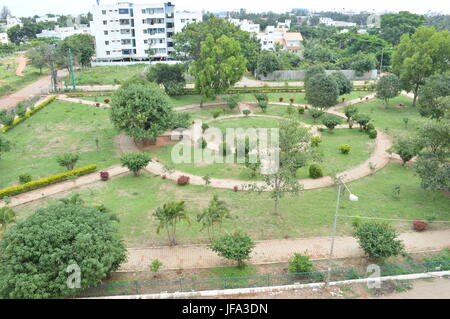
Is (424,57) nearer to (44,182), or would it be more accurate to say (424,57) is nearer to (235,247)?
(235,247)

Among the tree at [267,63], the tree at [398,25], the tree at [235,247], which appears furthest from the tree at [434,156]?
the tree at [398,25]

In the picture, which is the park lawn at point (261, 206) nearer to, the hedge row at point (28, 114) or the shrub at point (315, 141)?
the shrub at point (315, 141)

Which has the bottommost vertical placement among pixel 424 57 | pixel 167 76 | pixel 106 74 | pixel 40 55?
pixel 106 74

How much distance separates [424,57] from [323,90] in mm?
13827

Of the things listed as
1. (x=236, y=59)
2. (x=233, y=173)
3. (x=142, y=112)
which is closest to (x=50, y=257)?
(x=233, y=173)

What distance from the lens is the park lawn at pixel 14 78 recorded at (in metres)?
57.1

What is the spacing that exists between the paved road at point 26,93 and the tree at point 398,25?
8084cm

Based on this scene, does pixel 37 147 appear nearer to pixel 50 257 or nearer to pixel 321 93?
pixel 50 257

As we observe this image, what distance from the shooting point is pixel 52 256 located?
14844 millimetres

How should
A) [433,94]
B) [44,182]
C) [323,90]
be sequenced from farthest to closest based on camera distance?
[323,90] → [433,94] → [44,182]

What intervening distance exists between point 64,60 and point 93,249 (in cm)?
5216

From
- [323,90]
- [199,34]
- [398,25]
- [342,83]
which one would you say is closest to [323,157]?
[323,90]

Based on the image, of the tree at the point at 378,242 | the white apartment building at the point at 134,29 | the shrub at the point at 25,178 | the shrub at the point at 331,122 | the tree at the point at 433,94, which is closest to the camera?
the tree at the point at 378,242

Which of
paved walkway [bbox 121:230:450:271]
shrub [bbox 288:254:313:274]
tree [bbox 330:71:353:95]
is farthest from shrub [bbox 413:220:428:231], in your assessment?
tree [bbox 330:71:353:95]
